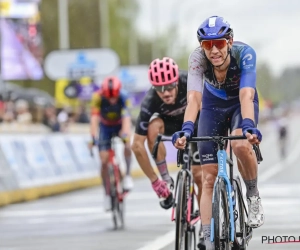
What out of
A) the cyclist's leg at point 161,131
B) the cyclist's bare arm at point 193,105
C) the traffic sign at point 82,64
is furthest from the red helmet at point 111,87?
the traffic sign at point 82,64

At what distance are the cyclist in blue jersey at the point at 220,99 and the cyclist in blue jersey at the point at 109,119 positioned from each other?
574cm

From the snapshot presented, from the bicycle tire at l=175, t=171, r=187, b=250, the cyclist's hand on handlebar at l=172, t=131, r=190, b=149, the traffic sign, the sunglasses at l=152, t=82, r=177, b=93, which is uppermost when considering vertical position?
the sunglasses at l=152, t=82, r=177, b=93

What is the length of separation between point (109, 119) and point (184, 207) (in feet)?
18.7

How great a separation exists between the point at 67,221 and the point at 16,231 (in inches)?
59.1

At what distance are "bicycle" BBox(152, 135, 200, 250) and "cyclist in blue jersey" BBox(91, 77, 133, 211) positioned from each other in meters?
4.38

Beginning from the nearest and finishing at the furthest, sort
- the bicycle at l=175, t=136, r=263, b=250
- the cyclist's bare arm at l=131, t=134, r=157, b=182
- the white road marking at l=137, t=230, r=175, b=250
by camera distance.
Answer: the bicycle at l=175, t=136, r=263, b=250
the white road marking at l=137, t=230, r=175, b=250
the cyclist's bare arm at l=131, t=134, r=157, b=182

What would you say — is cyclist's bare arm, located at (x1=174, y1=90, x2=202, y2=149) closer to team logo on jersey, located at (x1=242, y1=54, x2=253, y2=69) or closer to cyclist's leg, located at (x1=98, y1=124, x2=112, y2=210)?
team logo on jersey, located at (x1=242, y1=54, x2=253, y2=69)

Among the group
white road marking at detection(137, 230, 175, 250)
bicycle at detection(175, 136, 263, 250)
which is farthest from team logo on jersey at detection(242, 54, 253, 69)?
white road marking at detection(137, 230, 175, 250)

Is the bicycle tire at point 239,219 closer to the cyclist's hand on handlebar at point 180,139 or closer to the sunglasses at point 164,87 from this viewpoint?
the cyclist's hand on handlebar at point 180,139

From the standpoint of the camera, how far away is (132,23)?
118250mm

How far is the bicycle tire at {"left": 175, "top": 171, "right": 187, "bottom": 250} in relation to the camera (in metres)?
9.97

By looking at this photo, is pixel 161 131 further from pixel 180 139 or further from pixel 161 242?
pixel 180 139

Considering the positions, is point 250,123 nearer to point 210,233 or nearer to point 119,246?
point 210,233

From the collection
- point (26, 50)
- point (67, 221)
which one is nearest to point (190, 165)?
point (67, 221)
